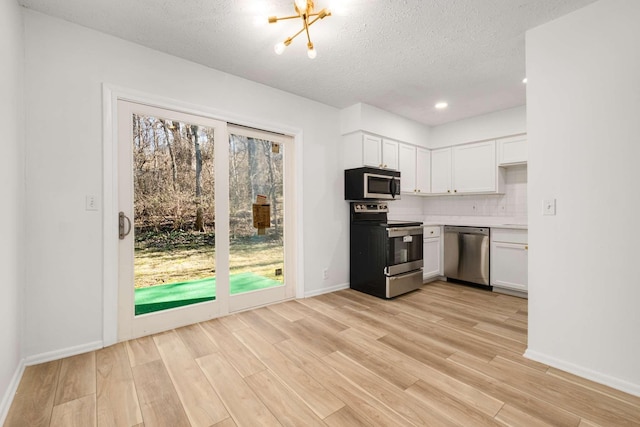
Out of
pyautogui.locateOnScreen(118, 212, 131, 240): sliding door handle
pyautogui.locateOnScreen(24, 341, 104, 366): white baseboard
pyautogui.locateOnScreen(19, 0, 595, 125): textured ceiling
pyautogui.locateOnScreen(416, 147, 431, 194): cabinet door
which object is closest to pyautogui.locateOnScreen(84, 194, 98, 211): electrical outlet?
pyautogui.locateOnScreen(118, 212, 131, 240): sliding door handle

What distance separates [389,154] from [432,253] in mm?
1667

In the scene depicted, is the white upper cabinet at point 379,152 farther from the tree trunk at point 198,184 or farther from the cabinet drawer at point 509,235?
the tree trunk at point 198,184

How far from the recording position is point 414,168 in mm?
4590

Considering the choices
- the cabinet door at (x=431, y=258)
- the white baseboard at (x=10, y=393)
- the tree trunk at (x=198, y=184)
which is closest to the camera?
the white baseboard at (x=10, y=393)

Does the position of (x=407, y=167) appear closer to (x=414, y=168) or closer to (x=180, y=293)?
(x=414, y=168)

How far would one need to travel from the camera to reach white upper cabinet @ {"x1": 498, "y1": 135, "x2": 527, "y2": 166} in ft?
12.7

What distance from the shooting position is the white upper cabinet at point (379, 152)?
388 centimetres

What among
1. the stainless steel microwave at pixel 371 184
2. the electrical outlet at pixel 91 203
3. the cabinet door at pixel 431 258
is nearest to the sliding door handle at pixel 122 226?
the electrical outlet at pixel 91 203

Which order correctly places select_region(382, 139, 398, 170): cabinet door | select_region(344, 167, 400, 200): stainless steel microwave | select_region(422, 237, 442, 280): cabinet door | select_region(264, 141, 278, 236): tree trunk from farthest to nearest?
select_region(422, 237, 442, 280): cabinet door, select_region(382, 139, 398, 170): cabinet door, select_region(344, 167, 400, 200): stainless steel microwave, select_region(264, 141, 278, 236): tree trunk

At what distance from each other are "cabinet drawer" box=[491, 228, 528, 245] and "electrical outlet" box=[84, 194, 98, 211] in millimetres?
4475

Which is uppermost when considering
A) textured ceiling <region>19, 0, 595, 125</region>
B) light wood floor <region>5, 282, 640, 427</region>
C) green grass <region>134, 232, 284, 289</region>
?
textured ceiling <region>19, 0, 595, 125</region>

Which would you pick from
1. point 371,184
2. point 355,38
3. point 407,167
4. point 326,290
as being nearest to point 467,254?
point 407,167

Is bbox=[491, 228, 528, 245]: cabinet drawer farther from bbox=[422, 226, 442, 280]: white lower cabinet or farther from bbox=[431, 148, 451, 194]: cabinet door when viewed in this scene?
bbox=[431, 148, 451, 194]: cabinet door

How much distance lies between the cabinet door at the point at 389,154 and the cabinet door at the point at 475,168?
42.2 inches
